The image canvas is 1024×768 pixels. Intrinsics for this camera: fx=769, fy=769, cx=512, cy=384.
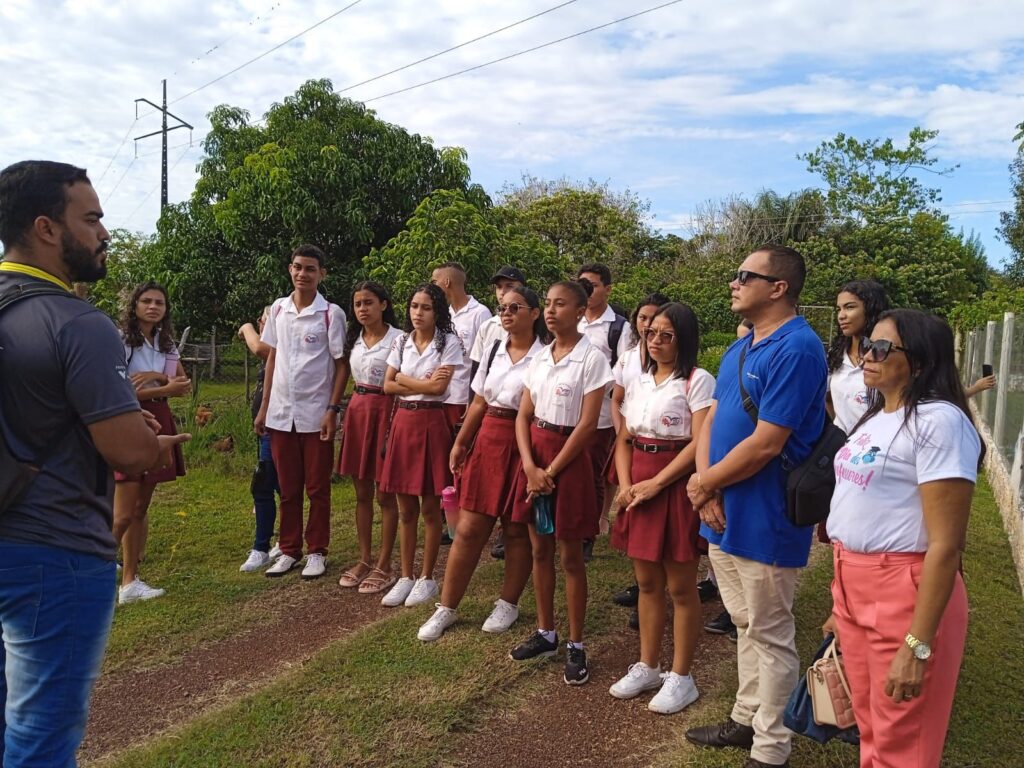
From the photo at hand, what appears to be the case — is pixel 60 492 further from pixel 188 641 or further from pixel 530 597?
pixel 530 597

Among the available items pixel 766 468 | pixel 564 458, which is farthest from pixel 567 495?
pixel 766 468

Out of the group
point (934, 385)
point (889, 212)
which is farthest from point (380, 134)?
point (889, 212)

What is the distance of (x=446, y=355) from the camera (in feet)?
15.5

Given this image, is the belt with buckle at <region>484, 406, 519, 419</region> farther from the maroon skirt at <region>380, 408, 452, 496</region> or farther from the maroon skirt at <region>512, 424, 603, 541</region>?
the maroon skirt at <region>380, 408, 452, 496</region>

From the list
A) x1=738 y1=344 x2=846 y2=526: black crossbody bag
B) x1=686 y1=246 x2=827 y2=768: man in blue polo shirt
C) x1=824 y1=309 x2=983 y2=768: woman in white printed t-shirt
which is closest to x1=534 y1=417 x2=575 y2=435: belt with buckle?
x1=686 y1=246 x2=827 y2=768: man in blue polo shirt

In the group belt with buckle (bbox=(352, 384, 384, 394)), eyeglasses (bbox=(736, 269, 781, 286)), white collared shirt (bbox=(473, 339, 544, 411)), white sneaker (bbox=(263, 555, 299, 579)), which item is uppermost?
eyeglasses (bbox=(736, 269, 781, 286))

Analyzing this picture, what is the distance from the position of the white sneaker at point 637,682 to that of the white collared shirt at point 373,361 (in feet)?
7.93

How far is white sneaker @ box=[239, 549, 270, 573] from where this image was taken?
530cm

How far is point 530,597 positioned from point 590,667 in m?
0.92

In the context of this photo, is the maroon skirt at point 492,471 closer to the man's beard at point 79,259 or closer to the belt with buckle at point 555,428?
the belt with buckle at point 555,428

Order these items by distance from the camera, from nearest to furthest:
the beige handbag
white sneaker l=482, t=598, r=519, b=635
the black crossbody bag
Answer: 1. the beige handbag
2. the black crossbody bag
3. white sneaker l=482, t=598, r=519, b=635

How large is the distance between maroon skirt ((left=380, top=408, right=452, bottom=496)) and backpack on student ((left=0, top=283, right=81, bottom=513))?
9.05 ft

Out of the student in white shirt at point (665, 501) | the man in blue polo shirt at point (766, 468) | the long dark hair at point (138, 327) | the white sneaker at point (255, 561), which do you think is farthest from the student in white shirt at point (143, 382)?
the man in blue polo shirt at point (766, 468)

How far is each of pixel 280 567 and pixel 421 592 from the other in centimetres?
112
